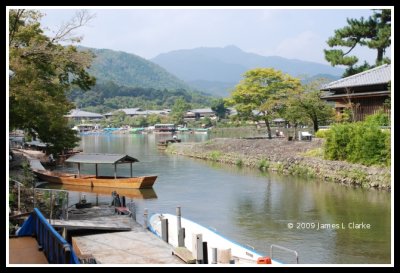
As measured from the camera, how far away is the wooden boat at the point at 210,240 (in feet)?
31.3

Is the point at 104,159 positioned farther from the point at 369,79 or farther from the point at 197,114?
the point at 197,114

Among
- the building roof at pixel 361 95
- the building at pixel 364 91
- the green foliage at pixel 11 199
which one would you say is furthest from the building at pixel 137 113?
the green foliage at pixel 11 199

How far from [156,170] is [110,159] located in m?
7.63

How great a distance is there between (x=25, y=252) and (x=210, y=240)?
4.37 metres

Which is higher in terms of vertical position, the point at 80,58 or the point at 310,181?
the point at 80,58

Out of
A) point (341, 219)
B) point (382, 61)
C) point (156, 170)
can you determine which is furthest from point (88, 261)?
point (382, 61)

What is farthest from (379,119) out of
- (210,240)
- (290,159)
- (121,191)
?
(210,240)

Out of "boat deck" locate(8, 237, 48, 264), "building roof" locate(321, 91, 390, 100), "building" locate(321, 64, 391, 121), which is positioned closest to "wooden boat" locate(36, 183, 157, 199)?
"boat deck" locate(8, 237, 48, 264)

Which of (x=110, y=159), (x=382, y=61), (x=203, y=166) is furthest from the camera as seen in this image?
(x=382, y=61)

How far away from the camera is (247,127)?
230 ft

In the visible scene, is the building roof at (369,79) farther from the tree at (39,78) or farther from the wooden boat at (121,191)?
→ the tree at (39,78)

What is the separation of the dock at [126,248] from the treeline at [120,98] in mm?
92439
